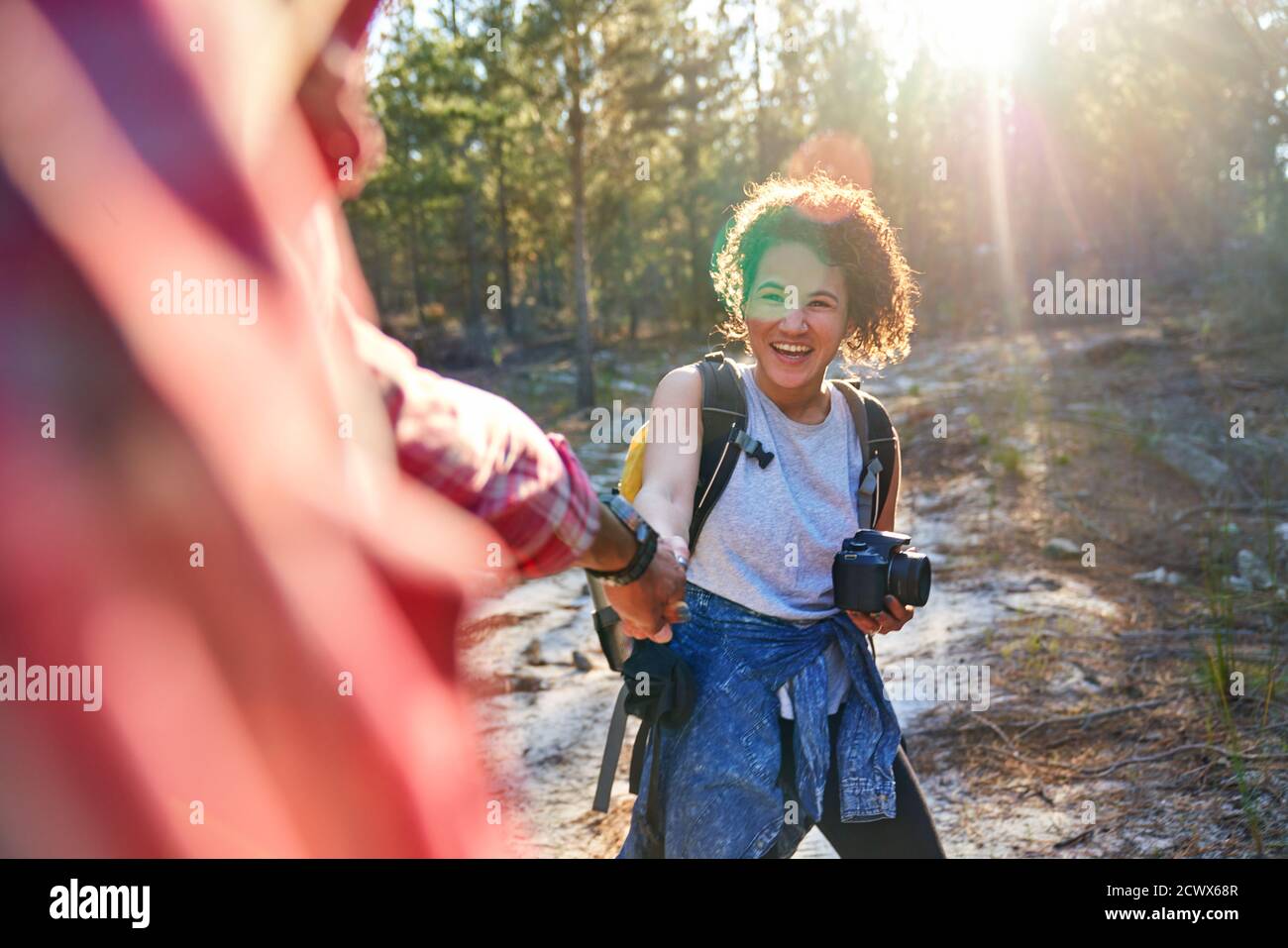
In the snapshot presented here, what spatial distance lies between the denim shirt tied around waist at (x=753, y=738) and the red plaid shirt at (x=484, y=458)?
1.17 meters

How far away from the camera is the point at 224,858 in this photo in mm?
1290

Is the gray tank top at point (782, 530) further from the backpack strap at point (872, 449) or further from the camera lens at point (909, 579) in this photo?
the camera lens at point (909, 579)

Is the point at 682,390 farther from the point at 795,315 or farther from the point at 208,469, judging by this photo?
the point at 208,469

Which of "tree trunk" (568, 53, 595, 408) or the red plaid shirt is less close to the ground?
"tree trunk" (568, 53, 595, 408)

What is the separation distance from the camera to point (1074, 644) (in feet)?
20.7

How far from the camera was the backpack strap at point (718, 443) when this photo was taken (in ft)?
9.36

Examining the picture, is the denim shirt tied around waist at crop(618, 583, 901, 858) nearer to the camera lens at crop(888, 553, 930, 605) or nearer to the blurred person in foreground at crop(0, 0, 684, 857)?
the camera lens at crop(888, 553, 930, 605)

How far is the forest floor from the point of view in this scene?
4.58 m

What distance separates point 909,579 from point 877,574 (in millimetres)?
87

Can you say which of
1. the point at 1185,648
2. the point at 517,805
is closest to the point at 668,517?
the point at 517,805

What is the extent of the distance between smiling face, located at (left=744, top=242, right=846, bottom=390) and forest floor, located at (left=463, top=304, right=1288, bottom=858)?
1.17m

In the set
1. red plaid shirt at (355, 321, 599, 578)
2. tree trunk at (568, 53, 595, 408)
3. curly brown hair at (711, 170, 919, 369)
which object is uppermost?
tree trunk at (568, 53, 595, 408)

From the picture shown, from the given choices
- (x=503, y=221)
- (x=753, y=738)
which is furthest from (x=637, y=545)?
(x=503, y=221)

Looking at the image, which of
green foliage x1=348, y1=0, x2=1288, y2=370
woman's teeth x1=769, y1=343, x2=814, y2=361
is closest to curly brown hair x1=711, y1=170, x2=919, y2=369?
woman's teeth x1=769, y1=343, x2=814, y2=361
